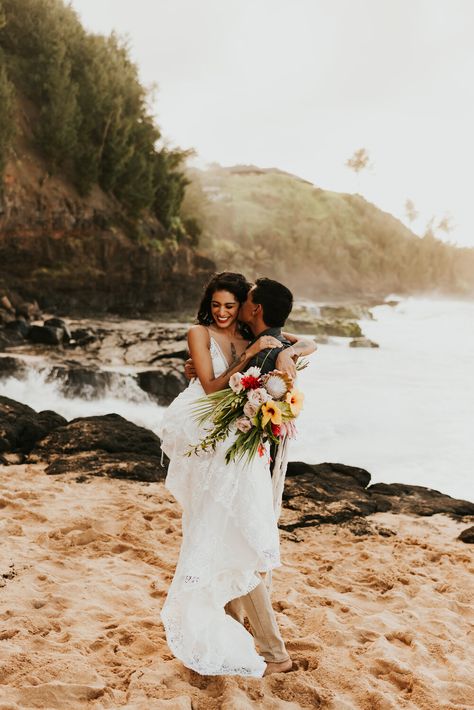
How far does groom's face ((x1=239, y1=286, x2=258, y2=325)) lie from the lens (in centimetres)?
311

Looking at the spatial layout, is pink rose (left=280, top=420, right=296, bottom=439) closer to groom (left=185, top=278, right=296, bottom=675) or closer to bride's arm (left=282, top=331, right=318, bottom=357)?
groom (left=185, top=278, right=296, bottom=675)

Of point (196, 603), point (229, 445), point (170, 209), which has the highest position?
point (170, 209)

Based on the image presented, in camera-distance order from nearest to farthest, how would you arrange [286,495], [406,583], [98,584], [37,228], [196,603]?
[196,603] → [98,584] → [406,583] → [286,495] → [37,228]

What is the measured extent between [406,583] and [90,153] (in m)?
22.1

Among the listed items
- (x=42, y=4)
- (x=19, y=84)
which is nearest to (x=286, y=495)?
(x=19, y=84)

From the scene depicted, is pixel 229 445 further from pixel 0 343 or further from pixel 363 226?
pixel 363 226

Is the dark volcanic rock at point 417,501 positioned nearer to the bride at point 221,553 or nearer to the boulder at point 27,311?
the bride at point 221,553

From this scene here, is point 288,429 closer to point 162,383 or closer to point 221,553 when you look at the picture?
point 221,553

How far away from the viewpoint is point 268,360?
9.73ft

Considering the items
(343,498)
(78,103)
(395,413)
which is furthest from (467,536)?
(78,103)

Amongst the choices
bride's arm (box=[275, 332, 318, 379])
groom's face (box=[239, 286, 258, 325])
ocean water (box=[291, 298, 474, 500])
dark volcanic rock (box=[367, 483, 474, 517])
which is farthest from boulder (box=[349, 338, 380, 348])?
groom's face (box=[239, 286, 258, 325])

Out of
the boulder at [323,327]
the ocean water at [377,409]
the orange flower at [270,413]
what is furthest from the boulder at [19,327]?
the orange flower at [270,413]

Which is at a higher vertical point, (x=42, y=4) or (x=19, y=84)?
(x=42, y=4)

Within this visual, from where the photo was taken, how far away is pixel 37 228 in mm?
20766
